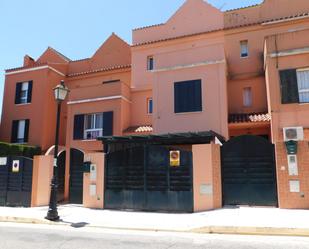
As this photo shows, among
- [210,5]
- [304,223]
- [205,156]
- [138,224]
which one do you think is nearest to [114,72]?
[210,5]

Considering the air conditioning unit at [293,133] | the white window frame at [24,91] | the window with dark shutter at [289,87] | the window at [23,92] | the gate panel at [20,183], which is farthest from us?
the white window frame at [24,91]

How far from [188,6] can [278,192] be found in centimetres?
1606

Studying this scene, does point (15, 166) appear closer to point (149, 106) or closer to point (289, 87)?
point (149, 106)

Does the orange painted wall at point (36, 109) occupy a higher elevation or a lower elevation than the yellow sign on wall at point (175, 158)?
higher

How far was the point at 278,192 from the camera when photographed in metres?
10.9

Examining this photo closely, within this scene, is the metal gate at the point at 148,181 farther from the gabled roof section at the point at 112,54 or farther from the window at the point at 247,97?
the gabled roof section at the point at 112,54

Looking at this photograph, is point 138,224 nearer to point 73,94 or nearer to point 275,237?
point 275,237

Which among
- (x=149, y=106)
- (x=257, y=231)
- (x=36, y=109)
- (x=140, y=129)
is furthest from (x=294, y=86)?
(x=36, y=109)

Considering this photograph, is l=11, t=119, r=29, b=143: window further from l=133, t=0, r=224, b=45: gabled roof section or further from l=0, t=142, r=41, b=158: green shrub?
l=133, t=0, r=224, b=45: gabled roof section

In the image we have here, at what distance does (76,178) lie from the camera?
1425 centimetres

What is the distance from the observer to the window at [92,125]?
62.0ft

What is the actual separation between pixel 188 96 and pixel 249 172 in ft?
21.1

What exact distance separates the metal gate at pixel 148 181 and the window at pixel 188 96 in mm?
4674

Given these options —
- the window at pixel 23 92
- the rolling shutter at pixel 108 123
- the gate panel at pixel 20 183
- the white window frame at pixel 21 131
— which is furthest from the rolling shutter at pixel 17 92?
the gate panel at pixel 20 183
